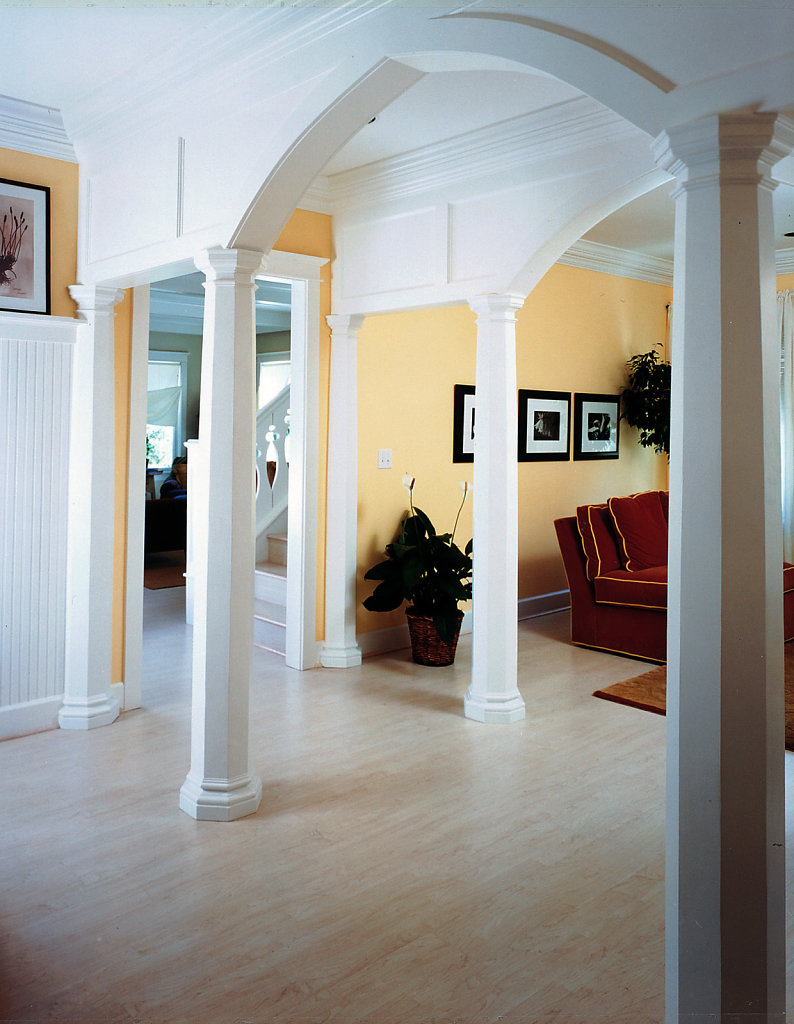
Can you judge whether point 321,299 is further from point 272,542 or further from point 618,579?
point 618,579

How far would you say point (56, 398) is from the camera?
12.6 ft

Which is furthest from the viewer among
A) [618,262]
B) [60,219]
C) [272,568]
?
[618,262]

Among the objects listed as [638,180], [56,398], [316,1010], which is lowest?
[316,1010]

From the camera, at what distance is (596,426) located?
6734 mm

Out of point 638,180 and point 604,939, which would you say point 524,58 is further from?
point 604,939

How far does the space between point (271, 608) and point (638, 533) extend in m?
2.53

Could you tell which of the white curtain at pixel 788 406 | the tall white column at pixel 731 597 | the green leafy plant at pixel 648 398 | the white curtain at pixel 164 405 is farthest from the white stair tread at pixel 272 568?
the white curtain at pixel 164 405

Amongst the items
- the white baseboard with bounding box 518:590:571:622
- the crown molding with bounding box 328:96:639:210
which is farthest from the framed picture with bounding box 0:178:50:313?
the white baseboard with bounding box 518:590:571:622

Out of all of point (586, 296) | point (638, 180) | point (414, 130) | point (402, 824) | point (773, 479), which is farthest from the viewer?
point (586, 296)

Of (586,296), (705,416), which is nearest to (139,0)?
(705,416)

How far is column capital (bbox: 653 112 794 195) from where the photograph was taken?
1480mm

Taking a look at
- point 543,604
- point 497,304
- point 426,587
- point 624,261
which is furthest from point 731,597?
point 624,261

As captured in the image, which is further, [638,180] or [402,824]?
[638,180]

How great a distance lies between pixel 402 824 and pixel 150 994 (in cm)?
112
